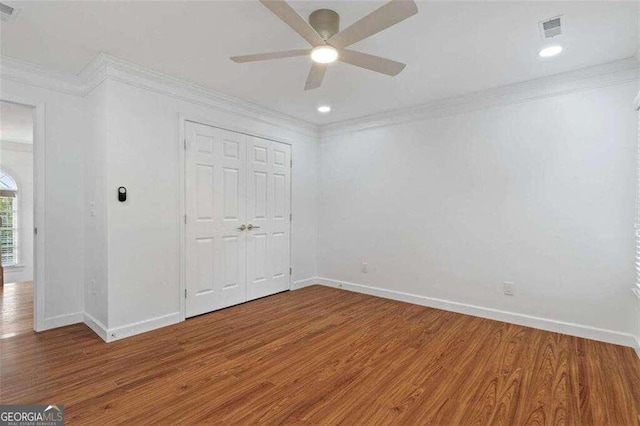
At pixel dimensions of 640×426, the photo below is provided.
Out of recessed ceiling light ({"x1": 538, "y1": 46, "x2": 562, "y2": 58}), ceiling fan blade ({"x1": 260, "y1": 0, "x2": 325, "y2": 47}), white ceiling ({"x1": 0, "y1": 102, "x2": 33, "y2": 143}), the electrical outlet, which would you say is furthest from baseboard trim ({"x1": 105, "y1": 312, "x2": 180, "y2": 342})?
recessed ceiling light ({"x1": 538, "y1": 46, "x2": 562, "y2": 58})

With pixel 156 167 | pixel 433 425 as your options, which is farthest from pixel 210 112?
pixel 433 425

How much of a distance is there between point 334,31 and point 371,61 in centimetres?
34

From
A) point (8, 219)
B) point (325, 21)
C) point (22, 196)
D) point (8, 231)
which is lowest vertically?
point (8, 231)

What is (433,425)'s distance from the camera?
1794 mm

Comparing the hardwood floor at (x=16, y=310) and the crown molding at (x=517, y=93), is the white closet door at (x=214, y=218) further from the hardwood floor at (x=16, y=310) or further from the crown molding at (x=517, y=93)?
the crown molding at (x=517, y=93)

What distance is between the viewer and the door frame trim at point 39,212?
10.0 ft

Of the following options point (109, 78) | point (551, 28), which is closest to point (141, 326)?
point (109, 78)

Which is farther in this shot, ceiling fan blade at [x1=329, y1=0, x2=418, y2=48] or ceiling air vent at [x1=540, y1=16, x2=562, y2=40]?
ceiling air vent at [x1=540, y1=16, x2=562, y2=40]

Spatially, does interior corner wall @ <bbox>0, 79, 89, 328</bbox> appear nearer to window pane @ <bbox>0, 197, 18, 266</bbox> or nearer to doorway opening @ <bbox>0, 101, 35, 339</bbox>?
doorway opening @ <bbox>0, 101, 35, 339</bbox>

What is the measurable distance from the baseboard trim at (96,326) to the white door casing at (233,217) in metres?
0.77

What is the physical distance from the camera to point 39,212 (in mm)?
3080

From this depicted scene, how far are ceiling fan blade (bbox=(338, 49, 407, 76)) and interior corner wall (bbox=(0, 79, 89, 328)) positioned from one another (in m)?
2.83

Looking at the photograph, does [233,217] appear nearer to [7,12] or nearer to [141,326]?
[141,326]

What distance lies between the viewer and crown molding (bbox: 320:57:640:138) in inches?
113
